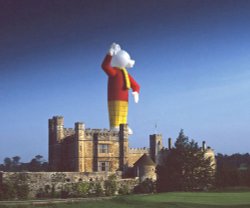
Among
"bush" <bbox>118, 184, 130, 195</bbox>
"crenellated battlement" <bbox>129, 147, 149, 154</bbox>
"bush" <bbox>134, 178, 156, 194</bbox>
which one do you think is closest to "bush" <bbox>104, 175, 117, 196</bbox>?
"bush" <bbox>118, 184, 130, 195</bbox>

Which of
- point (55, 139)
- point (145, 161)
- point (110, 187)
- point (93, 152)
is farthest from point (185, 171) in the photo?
point (55, 139)

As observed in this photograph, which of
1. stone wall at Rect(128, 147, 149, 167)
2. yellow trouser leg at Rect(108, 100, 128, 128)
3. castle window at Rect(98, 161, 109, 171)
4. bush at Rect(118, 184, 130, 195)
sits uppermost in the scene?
yellow trouser leg at Rect(108, 100, 128, 128)

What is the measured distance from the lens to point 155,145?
55.1 metres

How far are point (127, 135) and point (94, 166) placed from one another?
195 inches

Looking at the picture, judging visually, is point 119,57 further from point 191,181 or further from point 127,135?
point 191,181

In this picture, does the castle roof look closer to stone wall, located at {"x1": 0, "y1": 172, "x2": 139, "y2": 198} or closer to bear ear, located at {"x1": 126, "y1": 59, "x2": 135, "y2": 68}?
stone wall, located at {"x1": 0, "y1": 172, "x2": 139, "y2": 198}

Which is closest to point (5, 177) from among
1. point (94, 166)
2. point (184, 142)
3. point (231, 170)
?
point (94, 166)

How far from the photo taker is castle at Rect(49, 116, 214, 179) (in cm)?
5034

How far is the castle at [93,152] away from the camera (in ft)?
165

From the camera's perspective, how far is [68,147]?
5244 centimetres

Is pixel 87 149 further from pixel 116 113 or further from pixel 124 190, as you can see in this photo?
pixel 124 190

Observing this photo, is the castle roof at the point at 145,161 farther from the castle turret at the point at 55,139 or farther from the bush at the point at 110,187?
the castle turret at the point at 55,139

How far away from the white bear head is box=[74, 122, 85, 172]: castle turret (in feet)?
29.0

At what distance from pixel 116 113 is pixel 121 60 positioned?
19.5ft
